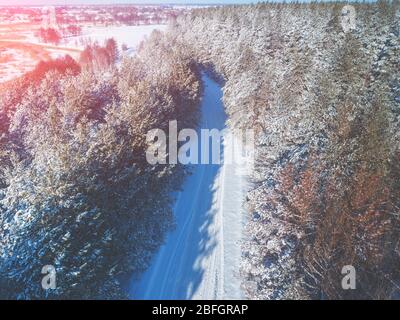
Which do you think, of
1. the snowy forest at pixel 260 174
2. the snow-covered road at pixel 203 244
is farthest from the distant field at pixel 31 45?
the snow-covered road at pixel 203 244

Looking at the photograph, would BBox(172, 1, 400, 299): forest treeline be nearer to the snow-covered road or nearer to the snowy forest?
the snowy forest

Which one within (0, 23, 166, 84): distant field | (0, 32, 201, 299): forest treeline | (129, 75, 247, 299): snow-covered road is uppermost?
(0, 23, 166, 84): distant field

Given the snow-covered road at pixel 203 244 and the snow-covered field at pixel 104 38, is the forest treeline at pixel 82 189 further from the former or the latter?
the snow-covered field at pixel 104 38

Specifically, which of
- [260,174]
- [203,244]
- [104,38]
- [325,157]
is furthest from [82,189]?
[104,38]

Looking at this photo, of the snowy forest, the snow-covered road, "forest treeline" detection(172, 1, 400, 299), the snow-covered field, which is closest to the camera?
the snowy forest

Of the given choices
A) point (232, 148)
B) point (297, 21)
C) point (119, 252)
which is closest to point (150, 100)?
point (232, 148)

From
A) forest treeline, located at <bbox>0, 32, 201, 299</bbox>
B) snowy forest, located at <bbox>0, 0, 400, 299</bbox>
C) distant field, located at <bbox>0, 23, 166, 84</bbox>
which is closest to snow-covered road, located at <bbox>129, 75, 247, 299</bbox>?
snowy forest, located at <bbox>0, 0, 400, 299</bbox>

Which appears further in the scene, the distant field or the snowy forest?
the distant field

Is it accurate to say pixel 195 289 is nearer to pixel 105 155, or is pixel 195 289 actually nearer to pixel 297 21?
pixel 105 155
